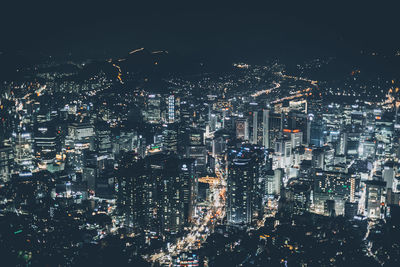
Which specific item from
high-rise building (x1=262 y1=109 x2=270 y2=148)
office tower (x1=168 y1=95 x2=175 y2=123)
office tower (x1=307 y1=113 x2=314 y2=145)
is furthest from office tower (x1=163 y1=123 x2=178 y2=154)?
office tower (x1=307 y1=113 x2=314 y2=145)

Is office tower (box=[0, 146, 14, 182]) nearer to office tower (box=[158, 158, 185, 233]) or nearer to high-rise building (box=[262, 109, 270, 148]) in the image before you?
office tower (box=[158, 158, 185, 233])

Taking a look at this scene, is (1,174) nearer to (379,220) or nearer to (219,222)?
(219,222)

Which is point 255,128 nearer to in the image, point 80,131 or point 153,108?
point 153,108

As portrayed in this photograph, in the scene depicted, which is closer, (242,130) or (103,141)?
(103,141)

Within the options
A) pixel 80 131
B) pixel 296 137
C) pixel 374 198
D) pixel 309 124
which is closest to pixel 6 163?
pixel 80 131

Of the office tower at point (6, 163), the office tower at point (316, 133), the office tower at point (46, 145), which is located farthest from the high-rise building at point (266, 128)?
the office tower at point (6, 163)

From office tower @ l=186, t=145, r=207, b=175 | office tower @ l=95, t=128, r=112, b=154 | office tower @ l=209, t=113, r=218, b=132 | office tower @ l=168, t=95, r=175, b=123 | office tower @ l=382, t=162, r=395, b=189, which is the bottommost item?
office tower @ l=382, t=162, r=395, b=189
